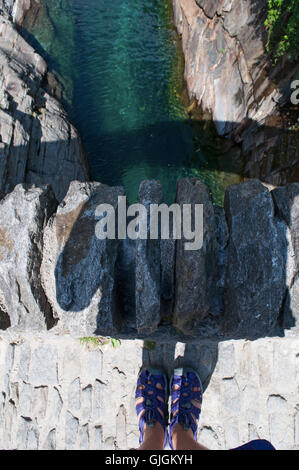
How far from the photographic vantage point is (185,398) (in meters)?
3.40

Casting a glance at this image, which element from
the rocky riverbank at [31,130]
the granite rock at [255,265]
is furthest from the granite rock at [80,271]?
the rocky riverbank at [31,130]

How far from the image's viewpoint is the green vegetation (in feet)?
13.3

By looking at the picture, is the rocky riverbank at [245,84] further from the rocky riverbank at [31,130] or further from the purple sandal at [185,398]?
the purple sandal at [185,398]

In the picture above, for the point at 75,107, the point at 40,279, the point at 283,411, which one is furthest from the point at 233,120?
the point at 40,279

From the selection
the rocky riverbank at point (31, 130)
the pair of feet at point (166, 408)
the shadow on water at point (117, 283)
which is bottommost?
the pair of feet at point (166, 408)

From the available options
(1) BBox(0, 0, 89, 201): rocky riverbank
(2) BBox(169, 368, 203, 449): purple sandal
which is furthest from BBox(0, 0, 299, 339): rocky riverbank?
(1) BBox(0, 0, 89, 201): rocky riverbank

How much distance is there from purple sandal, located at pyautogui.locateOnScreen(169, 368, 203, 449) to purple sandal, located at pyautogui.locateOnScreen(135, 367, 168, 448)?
9cm

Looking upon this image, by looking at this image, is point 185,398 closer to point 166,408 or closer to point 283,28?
point 166,408

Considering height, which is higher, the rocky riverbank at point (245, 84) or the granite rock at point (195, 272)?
the rocky riverbank at point (245, 84)

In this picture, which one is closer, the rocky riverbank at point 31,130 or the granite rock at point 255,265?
the granite rock at point 255,265

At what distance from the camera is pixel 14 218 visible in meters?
2.00

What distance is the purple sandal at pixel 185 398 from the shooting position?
10.9 feet

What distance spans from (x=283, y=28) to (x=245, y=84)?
104 centimetres
